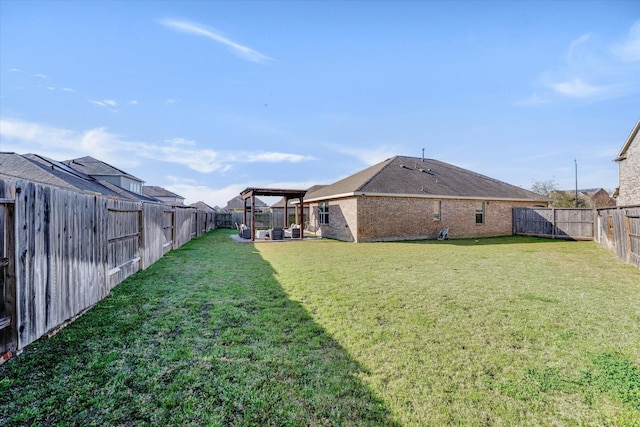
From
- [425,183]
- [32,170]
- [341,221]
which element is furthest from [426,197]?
[32,170]

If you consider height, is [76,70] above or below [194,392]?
above

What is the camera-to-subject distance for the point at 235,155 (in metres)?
27.5

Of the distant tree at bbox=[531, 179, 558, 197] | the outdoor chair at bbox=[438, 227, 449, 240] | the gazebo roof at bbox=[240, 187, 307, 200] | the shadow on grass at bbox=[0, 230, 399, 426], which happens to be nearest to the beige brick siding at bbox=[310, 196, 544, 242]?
the outdoor chair at bbox=[438, 227, 449, 240]

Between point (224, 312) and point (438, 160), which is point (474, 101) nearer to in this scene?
point (438, 160)

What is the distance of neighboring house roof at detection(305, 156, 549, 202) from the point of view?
16.5 m

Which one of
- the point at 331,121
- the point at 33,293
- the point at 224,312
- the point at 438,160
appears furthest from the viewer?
the point at 438,160

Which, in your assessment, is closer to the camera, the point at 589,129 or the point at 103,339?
the point at 103,339

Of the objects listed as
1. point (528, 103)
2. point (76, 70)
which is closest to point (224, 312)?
point (76, 70)

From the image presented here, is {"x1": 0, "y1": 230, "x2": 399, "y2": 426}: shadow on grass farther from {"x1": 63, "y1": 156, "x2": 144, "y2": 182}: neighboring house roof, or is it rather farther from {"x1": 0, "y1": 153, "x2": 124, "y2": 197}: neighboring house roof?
{"x1": 63, "y1": 156, "x2": 144, "y2": 182}: neighboring house roof

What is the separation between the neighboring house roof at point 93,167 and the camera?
27641mm

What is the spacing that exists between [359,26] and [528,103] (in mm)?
10116

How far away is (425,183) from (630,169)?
44.4 feet

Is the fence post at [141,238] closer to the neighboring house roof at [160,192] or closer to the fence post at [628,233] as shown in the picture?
the fence post at [628,233]

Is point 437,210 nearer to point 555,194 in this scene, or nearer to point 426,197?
point 426,197
